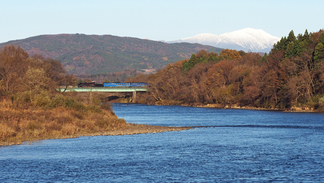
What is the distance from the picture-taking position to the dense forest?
104 meters

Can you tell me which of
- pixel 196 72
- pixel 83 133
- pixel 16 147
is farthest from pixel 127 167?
pixel 196 72

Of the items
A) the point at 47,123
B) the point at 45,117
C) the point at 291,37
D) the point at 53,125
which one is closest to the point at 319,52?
the point at 291,37

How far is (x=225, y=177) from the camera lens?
30578 millimetres

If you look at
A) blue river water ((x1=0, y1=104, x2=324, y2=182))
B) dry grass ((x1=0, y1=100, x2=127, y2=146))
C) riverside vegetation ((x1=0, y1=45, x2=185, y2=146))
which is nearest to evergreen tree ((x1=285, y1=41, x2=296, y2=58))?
riverside vegetation ((x1=0, y1=45, x2=185, y2=146))

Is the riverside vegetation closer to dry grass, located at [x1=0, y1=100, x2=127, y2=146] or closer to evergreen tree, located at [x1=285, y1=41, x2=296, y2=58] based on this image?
dry grass, located at [x1=0, y1=100, x2=127, y2=146]

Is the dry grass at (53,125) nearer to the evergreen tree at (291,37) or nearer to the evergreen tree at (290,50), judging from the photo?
the evergreen tree at (290,50)

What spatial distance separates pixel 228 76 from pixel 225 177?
11585 cm

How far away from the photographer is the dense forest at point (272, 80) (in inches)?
4109

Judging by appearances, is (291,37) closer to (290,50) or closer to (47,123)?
(290,50)

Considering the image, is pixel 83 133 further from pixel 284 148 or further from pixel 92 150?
pixel 284 148

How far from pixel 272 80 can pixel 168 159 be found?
265 ft

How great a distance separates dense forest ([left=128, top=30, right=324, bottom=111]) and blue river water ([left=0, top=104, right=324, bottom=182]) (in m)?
51.6

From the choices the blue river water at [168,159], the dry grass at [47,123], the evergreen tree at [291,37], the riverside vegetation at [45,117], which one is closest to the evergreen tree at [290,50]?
the evergreen tree at [291,37]

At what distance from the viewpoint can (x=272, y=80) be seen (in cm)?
11306
